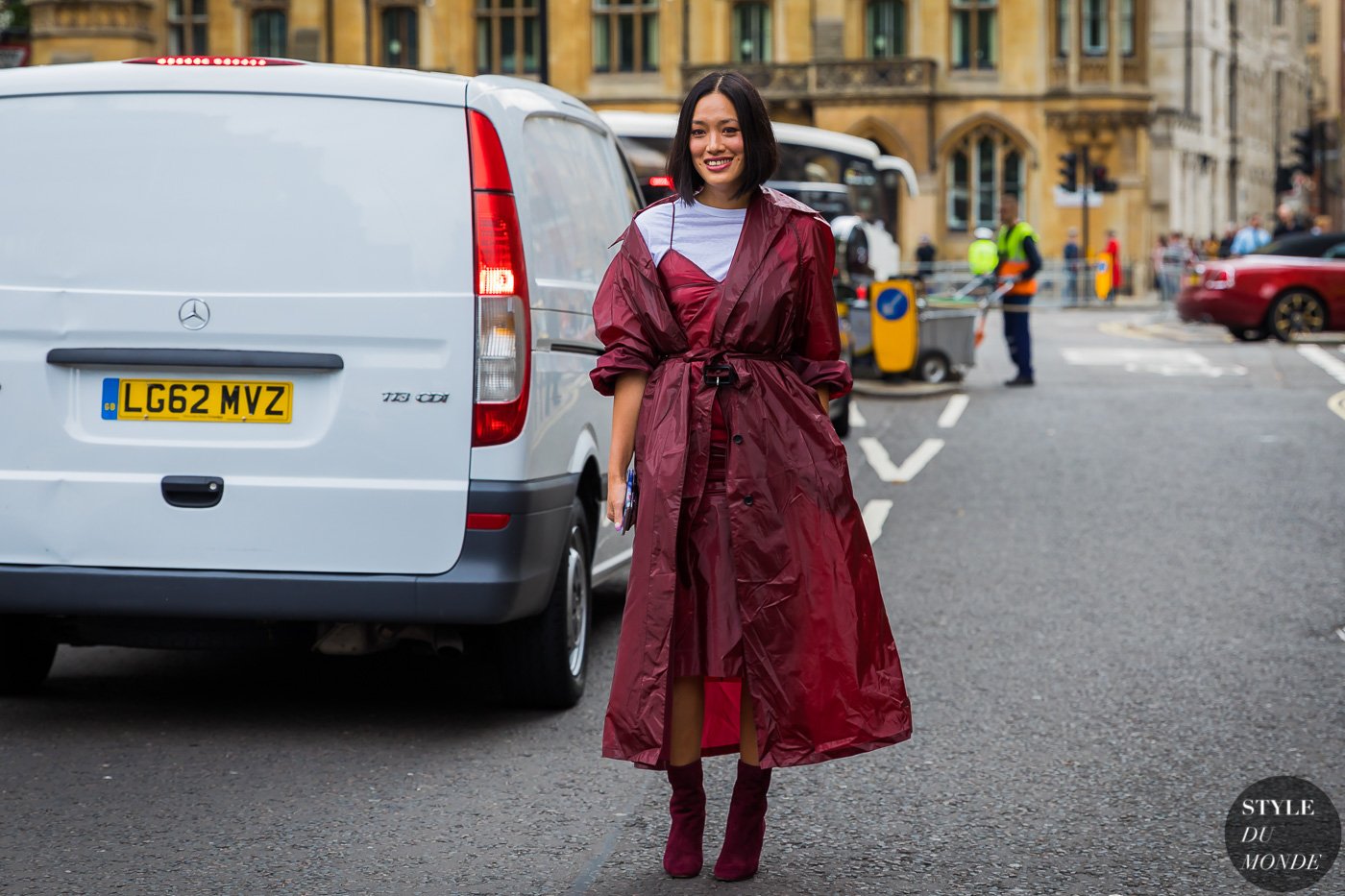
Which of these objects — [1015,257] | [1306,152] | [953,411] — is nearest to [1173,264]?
[1306,152]

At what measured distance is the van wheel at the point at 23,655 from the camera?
6715mm

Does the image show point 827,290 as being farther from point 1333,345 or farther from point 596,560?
point 1333,345

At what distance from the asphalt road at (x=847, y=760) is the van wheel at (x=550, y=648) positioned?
0.27 ft

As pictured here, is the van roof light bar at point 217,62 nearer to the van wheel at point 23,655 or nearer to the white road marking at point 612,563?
the van wheel at point 23,655

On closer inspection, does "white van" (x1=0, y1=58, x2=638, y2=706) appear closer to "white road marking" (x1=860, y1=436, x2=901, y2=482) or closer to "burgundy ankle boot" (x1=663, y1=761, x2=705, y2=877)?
"burgundy ankle boot" (x1=663, y1=761, x2=705, y2=877)

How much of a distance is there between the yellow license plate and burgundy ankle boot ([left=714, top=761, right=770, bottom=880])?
77.8 inches

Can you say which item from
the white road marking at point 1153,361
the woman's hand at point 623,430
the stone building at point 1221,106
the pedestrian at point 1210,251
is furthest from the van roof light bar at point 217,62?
the stone building at point 1221,106

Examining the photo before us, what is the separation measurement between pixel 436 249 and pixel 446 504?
28.4 inches

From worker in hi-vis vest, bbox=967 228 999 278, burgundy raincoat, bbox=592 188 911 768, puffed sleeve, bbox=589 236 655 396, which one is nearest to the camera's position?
burgundy raincoat, bbox=592 188 911 768

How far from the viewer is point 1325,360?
23.9 metres

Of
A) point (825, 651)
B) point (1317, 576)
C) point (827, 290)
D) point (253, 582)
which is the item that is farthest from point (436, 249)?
point (1317, 576)

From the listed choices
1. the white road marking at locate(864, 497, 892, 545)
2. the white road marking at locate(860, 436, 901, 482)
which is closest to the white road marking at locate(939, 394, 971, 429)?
the white road marking at locate(860, 436, 901, 482)

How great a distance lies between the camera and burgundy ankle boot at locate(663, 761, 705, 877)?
4703 millimetres

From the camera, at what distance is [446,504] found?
596cm
